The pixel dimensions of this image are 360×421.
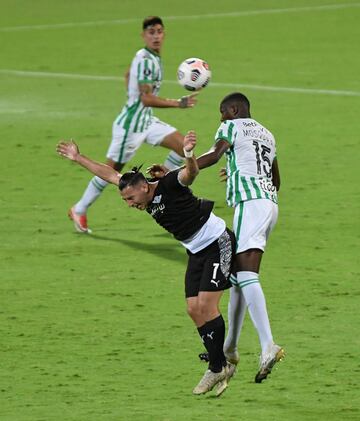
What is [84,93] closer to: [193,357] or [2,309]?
[2,309]

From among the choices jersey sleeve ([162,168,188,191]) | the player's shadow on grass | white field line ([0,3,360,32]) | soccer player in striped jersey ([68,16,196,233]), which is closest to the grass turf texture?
the player's shadow on grass

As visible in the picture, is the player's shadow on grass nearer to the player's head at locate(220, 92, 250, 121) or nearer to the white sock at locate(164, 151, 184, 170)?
the white sock at locate(164, 151, 184, 170)

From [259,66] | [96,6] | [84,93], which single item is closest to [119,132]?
[84,93]

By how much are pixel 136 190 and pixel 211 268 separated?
948 millimetres

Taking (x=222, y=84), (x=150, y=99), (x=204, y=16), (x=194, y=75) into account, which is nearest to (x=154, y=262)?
(x=150, y=99)

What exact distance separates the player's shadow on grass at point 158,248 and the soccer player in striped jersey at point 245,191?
467cm

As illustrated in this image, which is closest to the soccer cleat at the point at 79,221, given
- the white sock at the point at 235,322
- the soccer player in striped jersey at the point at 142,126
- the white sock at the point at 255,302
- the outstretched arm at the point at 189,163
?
the soccer player in striped jersey at the point at 142,126

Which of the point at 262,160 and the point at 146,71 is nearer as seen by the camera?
the point at 262,160

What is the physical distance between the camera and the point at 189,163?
1190cm

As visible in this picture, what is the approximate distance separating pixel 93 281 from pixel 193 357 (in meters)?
3.05

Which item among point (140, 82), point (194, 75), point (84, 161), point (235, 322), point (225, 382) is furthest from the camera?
point (140, 82)

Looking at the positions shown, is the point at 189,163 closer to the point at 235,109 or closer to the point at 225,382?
the point at 235,109

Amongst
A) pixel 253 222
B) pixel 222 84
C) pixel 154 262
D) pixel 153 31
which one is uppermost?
pixel 153 31

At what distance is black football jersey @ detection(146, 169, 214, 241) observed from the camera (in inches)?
483
